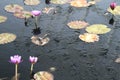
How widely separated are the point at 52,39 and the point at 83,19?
0.50 m

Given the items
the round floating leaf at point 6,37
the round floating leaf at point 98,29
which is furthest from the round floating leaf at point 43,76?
the round floating leaf at point 98,29

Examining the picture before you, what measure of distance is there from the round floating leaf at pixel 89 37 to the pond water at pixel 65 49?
0.04m

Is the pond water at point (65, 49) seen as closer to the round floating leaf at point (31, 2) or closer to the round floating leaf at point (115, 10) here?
the round floating leaf at point (115, 10)

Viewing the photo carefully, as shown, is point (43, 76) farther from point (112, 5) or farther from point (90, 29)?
point (112, 5)

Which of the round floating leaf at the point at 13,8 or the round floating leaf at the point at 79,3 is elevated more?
the round floating leaf at the point at 79,3

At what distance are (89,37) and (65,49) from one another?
29cm

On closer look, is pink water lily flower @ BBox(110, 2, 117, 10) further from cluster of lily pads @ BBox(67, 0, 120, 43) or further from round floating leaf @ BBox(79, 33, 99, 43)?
round floating leaf @ BBox(79, 33, 99, 43)

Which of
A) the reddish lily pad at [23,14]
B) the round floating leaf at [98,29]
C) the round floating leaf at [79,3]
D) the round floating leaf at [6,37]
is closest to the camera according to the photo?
the round floating leaf at [6,37]

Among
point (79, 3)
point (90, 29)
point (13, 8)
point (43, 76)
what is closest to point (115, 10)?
point (79, 3)

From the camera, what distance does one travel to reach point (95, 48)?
8.05ft

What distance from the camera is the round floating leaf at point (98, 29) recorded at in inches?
105

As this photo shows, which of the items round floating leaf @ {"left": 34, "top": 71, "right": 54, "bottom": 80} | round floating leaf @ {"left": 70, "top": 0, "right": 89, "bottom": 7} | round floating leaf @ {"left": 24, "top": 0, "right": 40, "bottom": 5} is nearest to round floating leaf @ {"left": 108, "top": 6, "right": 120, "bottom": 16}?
round floating leaf @ {"left": 70, "top": 0, "right": 89, "bottom": 7}

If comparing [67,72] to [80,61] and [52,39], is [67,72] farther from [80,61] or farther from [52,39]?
[52,39]

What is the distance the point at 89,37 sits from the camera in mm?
2574
